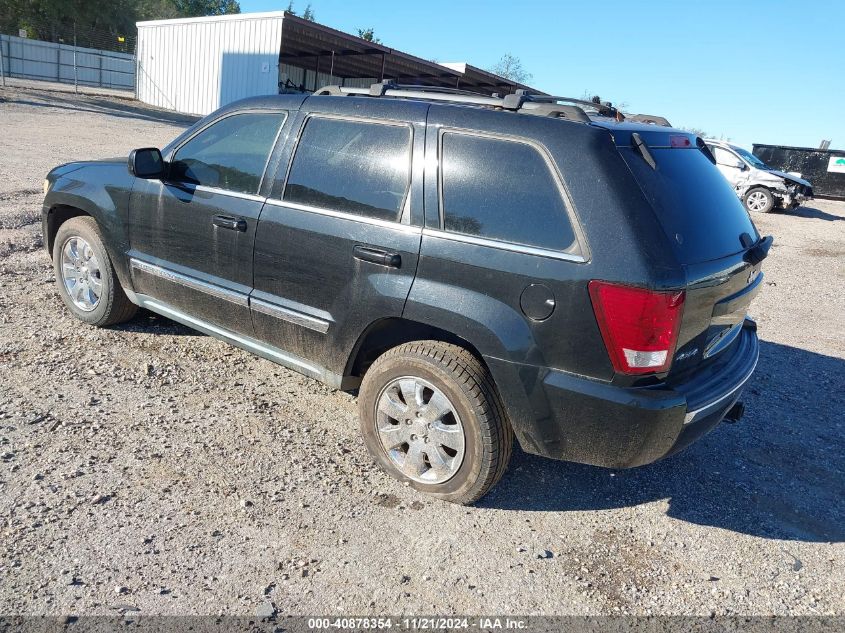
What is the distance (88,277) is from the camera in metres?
4.80

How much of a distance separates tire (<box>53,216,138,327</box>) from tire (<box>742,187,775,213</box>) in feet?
61.3

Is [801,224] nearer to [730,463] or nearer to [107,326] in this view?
[730,463]

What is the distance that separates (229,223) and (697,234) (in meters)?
2.56

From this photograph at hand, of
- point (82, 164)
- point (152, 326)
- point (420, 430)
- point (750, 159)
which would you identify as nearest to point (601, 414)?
Result: point (420, 430)

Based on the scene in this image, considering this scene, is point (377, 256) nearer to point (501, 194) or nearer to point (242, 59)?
point (501, 194)

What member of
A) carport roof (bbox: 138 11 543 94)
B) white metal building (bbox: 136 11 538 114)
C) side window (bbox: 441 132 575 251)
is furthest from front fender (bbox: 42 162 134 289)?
white metal building (bbox: 136 11 538 114)

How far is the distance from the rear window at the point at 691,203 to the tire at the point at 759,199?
17.7 metres

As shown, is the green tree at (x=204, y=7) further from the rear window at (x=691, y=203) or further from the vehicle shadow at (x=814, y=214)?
the rear window at (x=691, y=203)

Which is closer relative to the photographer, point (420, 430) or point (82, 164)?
point (420, 430)

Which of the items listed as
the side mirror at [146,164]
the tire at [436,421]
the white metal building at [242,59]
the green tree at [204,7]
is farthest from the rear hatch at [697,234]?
the green tree at [204,7]

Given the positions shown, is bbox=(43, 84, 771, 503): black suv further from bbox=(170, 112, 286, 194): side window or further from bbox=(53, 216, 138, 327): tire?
bbox=(53, 216, 138, 327): tire

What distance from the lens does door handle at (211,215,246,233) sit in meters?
3.72

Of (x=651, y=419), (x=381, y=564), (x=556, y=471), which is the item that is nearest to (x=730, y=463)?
(x=556, y=471)

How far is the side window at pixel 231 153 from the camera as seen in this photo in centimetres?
381
